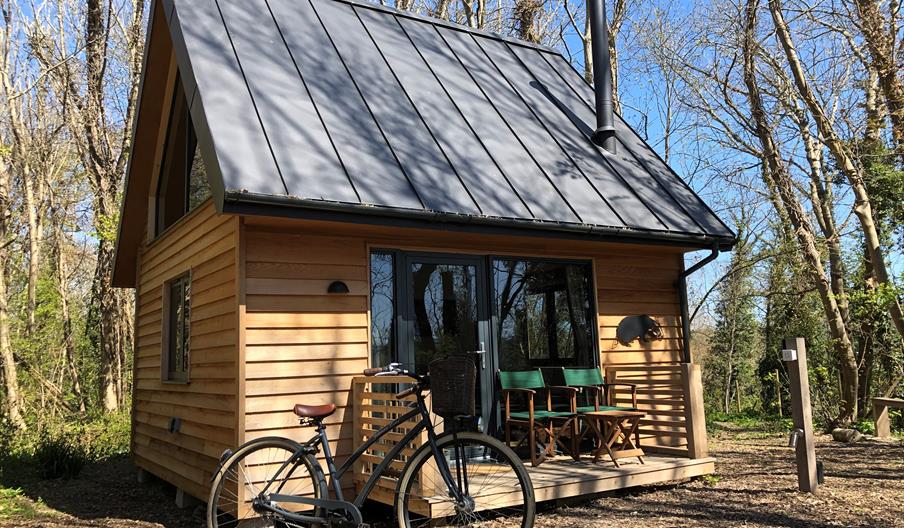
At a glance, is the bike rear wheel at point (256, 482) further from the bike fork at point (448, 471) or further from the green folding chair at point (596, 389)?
the green folding chair at point (596, 389)

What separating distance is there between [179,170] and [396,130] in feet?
9.08

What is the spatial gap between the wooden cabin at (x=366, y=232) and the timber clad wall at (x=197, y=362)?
35mm

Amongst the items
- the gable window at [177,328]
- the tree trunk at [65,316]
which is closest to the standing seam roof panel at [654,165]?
the gable window at [177,328]

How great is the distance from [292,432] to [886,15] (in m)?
8.94

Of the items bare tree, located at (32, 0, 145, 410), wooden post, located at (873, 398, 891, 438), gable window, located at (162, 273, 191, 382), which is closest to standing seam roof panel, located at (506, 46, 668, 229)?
gable window, located at (162, 273, 191, 382)

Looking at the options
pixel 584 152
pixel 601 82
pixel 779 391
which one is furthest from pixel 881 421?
pixel 601 82

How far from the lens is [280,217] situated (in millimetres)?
5047

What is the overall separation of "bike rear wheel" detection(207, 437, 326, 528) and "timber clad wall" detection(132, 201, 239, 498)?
12.6 inches

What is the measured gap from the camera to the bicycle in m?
3.86

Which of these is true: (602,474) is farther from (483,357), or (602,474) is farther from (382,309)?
(382,309)

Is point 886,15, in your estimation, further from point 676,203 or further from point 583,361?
point 583,361

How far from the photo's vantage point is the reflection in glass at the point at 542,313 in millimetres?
6664

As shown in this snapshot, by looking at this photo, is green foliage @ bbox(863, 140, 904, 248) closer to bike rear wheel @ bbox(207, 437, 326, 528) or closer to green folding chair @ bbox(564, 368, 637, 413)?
green folding chair @ bbox(564, 368, 637, 413)

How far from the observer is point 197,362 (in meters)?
6.34
